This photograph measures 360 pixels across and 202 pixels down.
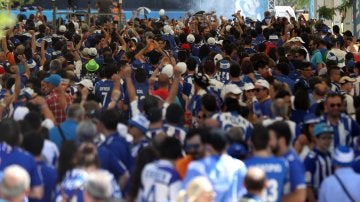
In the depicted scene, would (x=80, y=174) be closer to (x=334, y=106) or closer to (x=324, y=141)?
(x=324, y=141)

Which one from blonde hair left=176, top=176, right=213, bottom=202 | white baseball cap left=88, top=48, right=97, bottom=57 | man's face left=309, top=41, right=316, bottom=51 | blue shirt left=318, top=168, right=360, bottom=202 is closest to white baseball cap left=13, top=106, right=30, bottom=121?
blue shirt left=318, top=168, right=360, bottom=202

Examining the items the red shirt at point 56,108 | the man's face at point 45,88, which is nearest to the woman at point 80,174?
the red shirt at point 56,108

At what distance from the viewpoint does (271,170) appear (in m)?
8.70

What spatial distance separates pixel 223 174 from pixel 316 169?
1615mm

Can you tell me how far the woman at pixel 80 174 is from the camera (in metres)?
8.62

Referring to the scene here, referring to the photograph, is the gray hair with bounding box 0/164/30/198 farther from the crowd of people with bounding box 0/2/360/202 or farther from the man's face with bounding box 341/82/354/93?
the man's face with bounding box 341/82/354/93

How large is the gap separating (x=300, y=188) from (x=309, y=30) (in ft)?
59.4

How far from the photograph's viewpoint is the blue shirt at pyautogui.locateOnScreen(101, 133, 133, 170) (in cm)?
987

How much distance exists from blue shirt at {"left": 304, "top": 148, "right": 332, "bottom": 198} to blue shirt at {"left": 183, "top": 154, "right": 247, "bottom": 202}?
1363 mm

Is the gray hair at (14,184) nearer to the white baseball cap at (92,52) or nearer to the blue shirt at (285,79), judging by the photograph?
the blue shirt at (285,79)

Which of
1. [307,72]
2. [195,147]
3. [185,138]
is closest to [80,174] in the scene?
[195,147]

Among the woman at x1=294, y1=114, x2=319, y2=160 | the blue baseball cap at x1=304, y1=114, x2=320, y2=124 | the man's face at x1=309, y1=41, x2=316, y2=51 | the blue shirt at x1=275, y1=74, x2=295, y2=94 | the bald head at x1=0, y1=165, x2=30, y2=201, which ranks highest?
the bald head at x1=0, y1=165, x2=30, y2=201

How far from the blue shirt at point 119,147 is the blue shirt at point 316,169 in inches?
69.9

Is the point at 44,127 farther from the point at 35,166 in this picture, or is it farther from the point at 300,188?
the point at 300,188
